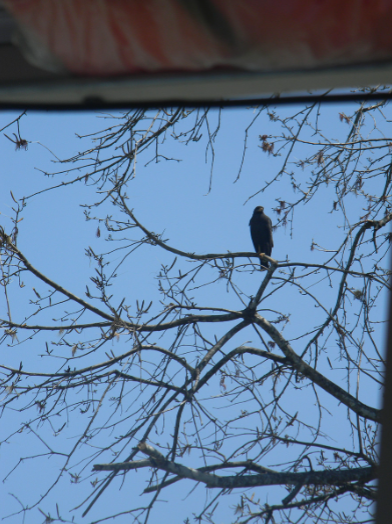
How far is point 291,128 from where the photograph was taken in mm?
3602

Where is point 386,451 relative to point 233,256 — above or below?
below

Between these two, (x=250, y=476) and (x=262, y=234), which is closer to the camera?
(x=250, y=476)

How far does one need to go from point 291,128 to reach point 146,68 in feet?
10.2

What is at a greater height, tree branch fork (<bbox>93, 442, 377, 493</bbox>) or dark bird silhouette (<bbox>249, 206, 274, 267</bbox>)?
dark bird silhouette (<bbox>249, 206, 274, 267</bbox>)

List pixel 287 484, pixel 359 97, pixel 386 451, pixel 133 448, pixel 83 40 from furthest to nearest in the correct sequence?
pixel 287 484, pixel 133 448, pixel 359 97, pixel 83 40, pixel 386 451

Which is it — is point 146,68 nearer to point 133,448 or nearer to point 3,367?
point 133,448

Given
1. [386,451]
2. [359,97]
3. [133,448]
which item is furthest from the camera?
[133,448]

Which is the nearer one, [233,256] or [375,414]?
[375,414]

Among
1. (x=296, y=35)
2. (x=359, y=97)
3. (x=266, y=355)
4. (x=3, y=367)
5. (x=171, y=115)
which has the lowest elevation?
(x=296, y=35)

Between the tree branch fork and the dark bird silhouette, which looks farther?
the dark bird silhouette

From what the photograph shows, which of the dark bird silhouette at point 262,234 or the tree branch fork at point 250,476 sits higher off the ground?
the dark bird silhouette at point 262,234

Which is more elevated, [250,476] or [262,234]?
[262,234]

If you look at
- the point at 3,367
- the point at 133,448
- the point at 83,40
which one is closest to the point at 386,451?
the point at 83,40

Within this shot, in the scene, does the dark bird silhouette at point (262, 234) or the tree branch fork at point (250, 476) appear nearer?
the tree branch fork at point (250, 476)
